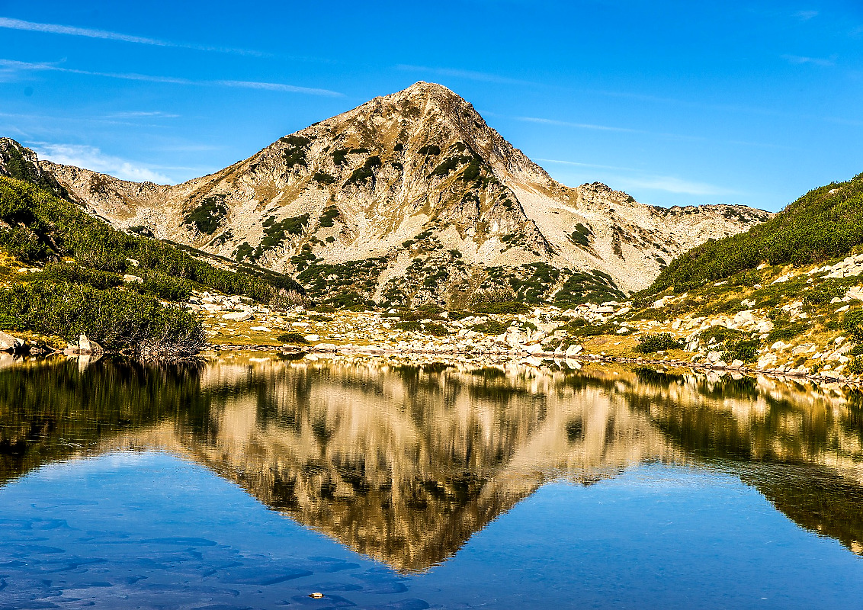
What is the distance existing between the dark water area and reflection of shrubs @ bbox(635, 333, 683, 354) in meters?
65.4

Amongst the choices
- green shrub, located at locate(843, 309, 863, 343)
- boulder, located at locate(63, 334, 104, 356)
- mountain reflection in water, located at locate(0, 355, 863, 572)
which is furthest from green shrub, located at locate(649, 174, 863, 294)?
boulder, located at locate(63, 334, 104, 356)

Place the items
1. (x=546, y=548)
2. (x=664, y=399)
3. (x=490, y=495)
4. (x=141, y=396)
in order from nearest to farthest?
(x=546, y=548)
(x=490, y=495)
(x=141, y=396)
(x=664, y=399)

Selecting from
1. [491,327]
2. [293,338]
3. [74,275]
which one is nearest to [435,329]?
[491,327]

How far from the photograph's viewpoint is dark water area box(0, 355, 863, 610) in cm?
1984

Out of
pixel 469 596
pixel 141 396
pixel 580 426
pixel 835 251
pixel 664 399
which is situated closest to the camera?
pixel 469 596

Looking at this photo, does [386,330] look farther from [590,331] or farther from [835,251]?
[835,251]

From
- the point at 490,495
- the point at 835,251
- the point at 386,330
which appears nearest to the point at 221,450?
the point at 490,495

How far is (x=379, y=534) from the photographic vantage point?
→ 2442 centimetres

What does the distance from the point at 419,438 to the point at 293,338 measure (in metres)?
91.7

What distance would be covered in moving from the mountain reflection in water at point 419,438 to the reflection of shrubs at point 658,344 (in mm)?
44902

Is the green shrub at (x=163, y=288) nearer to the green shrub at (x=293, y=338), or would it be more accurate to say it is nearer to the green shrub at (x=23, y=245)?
the green shrub at (x=23, y=245)

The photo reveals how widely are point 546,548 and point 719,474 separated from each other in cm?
1695

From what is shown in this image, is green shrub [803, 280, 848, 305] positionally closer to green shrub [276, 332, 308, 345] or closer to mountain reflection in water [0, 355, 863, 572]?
mountain reflection in water [0, 355, 863, 572]

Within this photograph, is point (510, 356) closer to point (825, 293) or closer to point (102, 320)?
point (825, 293)
